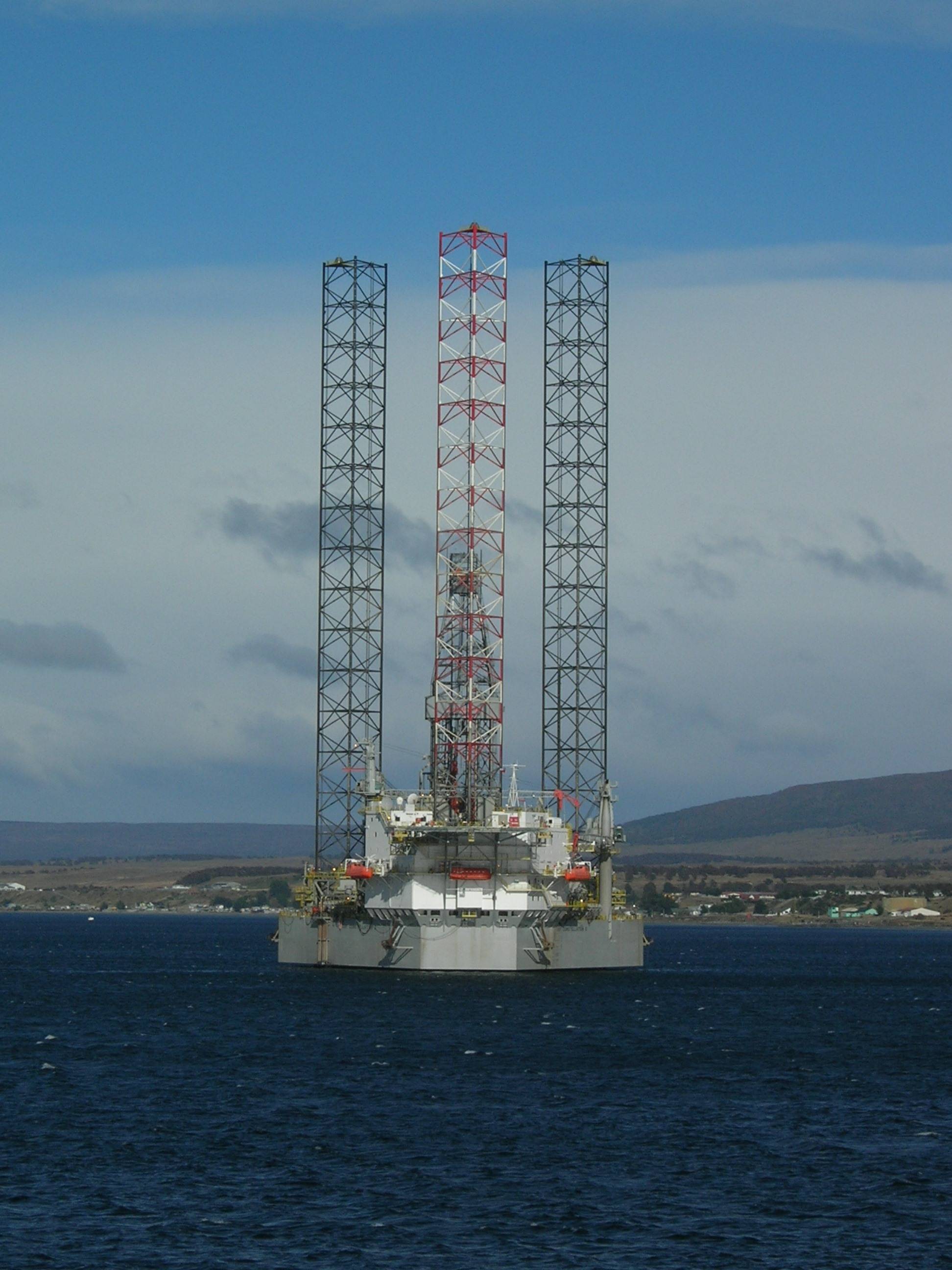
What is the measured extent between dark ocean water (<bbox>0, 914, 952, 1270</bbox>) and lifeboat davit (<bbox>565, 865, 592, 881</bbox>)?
5875 mm

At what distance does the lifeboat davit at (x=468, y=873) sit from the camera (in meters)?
98.1

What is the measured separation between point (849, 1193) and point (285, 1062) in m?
29.1

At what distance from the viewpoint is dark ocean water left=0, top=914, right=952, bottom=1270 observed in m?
43.1

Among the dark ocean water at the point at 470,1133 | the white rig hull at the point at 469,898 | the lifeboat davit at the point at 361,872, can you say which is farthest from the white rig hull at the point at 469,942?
the lifeboat davit at the point at 361,872

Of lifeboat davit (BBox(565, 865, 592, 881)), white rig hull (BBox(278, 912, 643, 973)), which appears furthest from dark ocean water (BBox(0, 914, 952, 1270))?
lifeboat davit (BBox(565, 865, 592, 881))

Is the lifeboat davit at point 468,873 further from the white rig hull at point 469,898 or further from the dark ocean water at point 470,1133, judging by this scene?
the dark ocean water at point 470,1133

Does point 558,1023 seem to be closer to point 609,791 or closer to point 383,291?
Answer: point 609,791

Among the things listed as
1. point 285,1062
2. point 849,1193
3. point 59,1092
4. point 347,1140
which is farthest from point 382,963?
point 849,1193

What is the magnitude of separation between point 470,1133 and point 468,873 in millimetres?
41972

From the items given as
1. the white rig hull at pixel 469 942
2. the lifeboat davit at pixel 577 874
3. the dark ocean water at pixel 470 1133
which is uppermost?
the lifeboat davit at pixel 577 874

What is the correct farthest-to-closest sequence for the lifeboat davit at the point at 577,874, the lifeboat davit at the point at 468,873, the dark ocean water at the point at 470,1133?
the lifeboat davit at the point at 577,874 < the lifeboat davit at the point at 468,873 < the dark ocean water at the point at 470,1133

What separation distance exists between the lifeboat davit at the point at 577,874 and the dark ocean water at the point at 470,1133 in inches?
231

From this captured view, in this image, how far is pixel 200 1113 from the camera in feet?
197

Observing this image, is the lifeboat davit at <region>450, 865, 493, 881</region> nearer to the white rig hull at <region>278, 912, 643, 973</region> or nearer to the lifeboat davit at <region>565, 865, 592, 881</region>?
the white rig hull at <region>278, 912, 643, 973</region>
